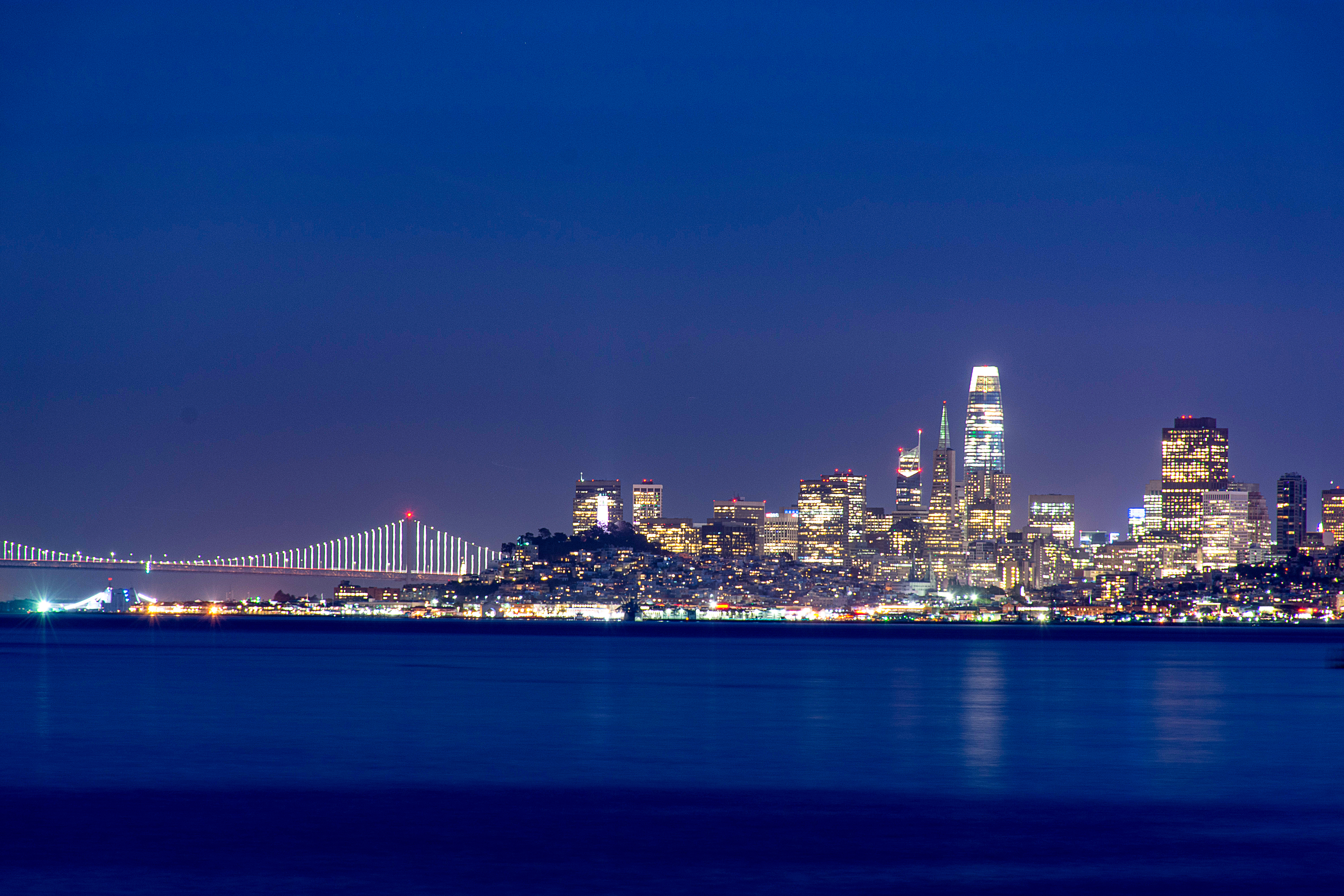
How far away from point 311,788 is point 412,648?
83230 mm

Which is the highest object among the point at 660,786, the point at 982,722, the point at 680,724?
the point at 660,786

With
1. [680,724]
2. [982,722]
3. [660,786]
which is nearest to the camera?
[660,786]

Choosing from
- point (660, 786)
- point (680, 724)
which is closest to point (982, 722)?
point (680, 724)

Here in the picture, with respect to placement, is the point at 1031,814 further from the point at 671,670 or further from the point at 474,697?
the point at 671,670

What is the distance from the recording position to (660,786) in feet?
95.5

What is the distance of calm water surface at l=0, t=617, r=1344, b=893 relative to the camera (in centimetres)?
2028

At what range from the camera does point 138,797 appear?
88.2 ft

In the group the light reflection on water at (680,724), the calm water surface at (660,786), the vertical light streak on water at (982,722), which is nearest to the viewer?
the calm water surface at (660,786)

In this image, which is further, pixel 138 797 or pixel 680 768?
pixel 680 768

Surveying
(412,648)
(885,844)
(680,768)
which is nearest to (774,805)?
(885,844)

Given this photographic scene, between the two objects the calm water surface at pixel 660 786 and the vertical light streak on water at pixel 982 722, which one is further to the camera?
the vertical light streak on water at pixel 982 722

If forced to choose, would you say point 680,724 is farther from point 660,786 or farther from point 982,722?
point 660,786

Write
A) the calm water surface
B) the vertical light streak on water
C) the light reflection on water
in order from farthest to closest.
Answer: the vertical light streak on water, the light reflection on water, the calm water surface

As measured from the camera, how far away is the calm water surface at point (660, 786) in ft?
66.5
